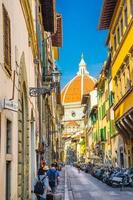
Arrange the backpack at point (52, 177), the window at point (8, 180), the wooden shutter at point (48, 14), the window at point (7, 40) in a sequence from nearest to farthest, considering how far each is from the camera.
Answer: the window at point (7, 40) < the window at point (8, 180) < the backpack at point (52, 177) < the wooden shutter at point (48, 14)

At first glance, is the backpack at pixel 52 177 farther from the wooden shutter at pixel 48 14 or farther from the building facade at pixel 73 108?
the building facade at pixel 73 108

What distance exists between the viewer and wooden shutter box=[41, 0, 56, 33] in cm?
2915

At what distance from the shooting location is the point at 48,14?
3138 cm

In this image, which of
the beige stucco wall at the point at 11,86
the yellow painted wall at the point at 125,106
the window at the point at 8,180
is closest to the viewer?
the beige stucco wall at the point at 11,86

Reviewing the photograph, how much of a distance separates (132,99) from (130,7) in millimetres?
5736

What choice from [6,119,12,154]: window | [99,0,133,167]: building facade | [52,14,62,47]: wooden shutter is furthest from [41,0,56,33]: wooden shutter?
[6,119,12,154]: window

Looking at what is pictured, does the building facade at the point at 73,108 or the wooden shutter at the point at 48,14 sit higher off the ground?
the building facade at the point at 73,108

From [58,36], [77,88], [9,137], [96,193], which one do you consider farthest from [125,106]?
[77,88]

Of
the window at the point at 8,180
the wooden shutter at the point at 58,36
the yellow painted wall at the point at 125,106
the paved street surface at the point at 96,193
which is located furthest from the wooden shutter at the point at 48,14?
the window at the point at 8,180

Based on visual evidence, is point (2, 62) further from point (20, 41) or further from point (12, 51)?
point (20, 41)

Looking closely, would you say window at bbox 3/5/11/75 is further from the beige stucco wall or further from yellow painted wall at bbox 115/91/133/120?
A: yellow painted wall at bbox 115/91/133/120

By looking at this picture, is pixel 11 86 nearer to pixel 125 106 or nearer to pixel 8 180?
pixel 8 180

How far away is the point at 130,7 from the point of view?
30734 millimetres

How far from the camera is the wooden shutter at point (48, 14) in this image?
29.1 metres
